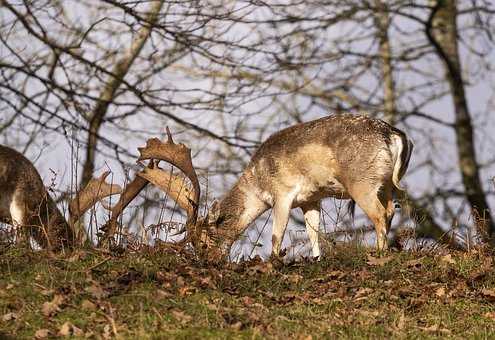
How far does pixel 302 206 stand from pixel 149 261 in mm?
3608

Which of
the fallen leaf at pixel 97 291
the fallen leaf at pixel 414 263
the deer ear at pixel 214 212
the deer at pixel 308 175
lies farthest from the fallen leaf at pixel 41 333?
the deer ear at pixel 214 212

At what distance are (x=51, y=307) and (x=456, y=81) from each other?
606 inches

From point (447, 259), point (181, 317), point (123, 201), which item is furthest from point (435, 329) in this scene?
point (123, 201)

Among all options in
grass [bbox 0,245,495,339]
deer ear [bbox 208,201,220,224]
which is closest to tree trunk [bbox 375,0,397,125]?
deer ear [bbox 208,201,220,224]

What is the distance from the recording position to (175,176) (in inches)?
425

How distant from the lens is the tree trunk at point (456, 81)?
2067 centimetres

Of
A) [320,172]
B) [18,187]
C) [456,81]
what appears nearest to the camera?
[320,172]

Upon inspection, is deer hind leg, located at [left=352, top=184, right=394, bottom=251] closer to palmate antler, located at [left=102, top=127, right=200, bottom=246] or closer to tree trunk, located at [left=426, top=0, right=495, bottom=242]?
palmate antler, located at [left=102, top=127, right=200, bottom=246]

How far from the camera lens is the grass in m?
6.88

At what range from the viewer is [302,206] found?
38.6 ft

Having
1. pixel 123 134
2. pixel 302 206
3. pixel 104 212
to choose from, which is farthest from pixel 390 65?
pixel 104 212

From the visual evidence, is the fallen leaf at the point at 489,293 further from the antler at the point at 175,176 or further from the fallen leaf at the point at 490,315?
the antler at the point at 175,176

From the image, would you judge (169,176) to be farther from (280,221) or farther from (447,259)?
(447,259)

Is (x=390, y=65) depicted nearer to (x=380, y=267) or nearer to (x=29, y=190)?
(x=29, y=190)
